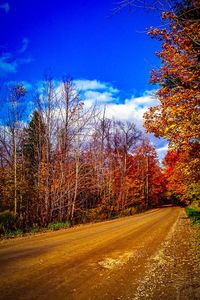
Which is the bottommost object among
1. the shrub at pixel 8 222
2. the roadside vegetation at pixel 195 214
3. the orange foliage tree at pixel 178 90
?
the roadside vegetation at pixel 195 214

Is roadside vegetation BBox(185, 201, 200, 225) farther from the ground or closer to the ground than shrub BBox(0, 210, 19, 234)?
closer to the ground

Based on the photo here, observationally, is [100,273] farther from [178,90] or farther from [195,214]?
[195,214]

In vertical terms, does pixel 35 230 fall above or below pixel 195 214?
above

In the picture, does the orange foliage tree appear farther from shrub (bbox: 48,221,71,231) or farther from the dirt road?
shrub (bbox: 48,221,71,231)

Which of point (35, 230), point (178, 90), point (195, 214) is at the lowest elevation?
point (195, 214)

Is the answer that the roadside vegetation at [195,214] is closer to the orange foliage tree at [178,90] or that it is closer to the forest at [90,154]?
the forest at [90,154]

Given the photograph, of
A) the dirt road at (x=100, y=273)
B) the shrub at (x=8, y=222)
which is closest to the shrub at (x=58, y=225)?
the shrub at (x=8, y=222)

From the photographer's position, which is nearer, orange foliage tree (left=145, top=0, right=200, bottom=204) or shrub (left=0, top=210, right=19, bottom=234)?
orange foliage tree (left=145, top=0, right=200, bottom=204)

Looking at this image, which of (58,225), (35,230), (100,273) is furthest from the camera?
(58,225)

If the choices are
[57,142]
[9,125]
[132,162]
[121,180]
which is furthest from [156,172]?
[9,125]

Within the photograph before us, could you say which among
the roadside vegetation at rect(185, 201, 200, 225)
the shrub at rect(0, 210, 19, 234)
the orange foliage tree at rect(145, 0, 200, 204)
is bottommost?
the roadside vegetation at rect(185, 201, 200, 225)

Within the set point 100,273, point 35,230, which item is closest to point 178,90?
point 100,273

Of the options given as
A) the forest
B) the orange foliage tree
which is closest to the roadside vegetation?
the forest

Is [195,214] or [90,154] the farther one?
[90,154]
